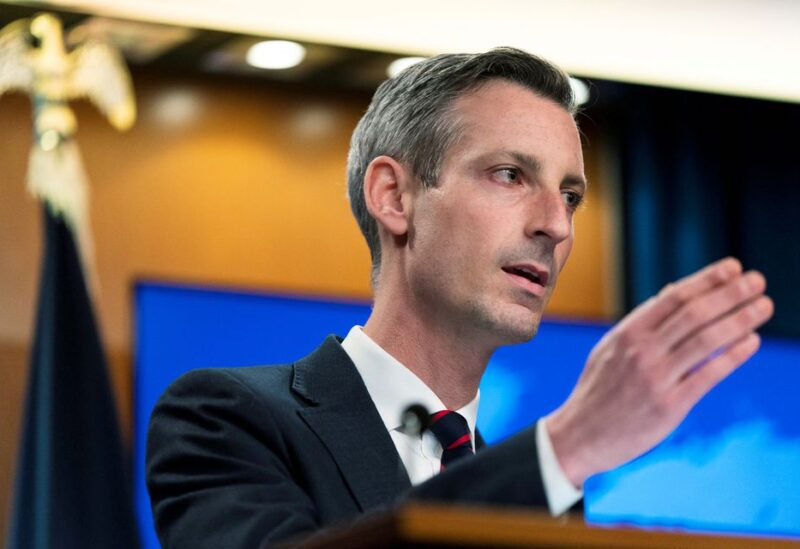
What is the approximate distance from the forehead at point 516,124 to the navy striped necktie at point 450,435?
0.49 m

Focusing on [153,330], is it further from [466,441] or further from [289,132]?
[466,441]

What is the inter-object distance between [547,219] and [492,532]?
1114mm

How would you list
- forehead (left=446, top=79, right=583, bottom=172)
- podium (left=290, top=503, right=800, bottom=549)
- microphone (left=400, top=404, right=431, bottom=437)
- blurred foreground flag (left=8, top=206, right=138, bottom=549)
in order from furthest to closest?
blurred foreground flag (left=8, top=206, right=138, bottom=549)
forehead (left=446, top=79, right=583, bottom=172)
microphone (left=400, top=404, right=431, bottom=437)
podium (left=290, top=503, right=800, bottom=549)

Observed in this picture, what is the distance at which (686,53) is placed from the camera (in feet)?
21.0

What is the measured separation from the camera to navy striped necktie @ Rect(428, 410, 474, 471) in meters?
2.24

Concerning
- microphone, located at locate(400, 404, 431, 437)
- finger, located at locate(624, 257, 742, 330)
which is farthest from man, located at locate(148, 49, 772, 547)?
microphone, located at locate(400, 404, 431, 437)

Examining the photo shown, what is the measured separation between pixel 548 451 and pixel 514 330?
670 mm

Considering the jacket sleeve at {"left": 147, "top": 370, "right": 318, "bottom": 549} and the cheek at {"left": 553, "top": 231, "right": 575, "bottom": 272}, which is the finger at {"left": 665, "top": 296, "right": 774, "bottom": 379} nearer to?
the jacket sleeve at {"left": 147, "top": 370, "right": 318, "bottom": 549}

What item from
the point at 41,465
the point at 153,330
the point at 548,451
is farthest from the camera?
the point at 153,330

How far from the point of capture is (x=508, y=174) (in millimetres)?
2434

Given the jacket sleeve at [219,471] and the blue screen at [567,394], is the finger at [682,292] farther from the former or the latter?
the blue screen at [567,394]

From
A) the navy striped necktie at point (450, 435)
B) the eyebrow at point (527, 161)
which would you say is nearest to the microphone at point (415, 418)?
the navy striped necktie at point (450, 435)

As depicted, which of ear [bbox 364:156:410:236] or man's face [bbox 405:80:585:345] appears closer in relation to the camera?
man's face [bbox 405:80:585:345]

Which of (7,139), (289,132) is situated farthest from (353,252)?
(7,139)
